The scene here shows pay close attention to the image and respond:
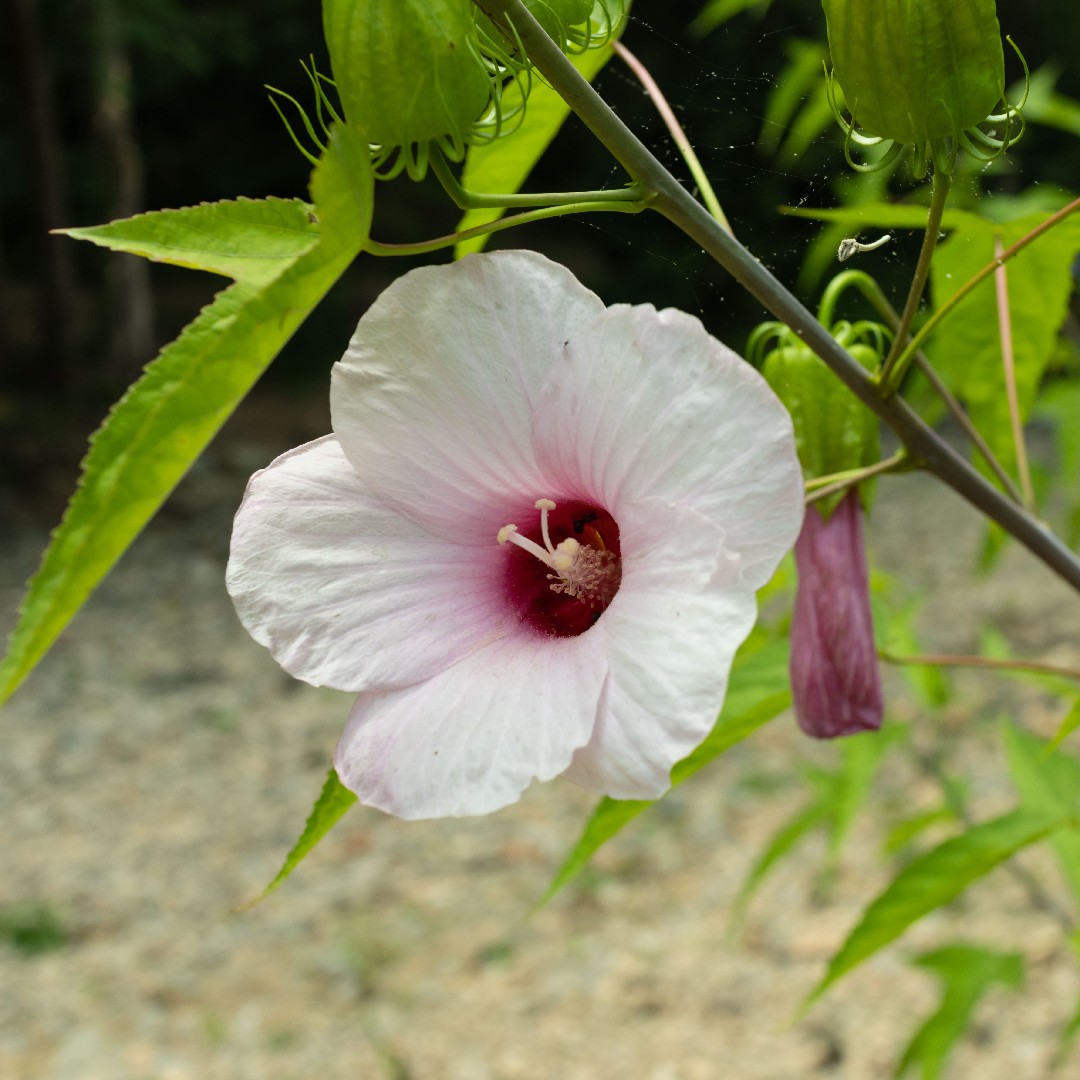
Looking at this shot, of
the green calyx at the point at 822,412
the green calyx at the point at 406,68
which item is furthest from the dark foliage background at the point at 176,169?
the green calyx at the point at 406,68

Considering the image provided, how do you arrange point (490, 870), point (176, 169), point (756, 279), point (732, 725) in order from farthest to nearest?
point (176, 169) < point (490, 870) < point (732, 725) < point (756, 279)

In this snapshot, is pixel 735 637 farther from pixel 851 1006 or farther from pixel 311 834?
pixel 851 1006

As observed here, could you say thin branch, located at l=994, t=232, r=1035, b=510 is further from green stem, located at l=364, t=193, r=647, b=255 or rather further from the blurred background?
green stem, located at l=364, t=193, r=647, b=255

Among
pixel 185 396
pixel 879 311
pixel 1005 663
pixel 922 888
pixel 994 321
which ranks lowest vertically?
pixel 922 888

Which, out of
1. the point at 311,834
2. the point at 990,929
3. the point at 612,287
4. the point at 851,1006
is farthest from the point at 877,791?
the point at 612,287

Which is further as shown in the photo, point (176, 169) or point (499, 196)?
point (176, 169)

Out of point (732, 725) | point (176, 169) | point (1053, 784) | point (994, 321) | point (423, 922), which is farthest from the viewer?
point (176, 169)

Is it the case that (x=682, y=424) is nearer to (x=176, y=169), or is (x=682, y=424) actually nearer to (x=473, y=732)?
(x=473, y=732)

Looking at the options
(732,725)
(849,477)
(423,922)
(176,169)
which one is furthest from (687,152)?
(176,169)
